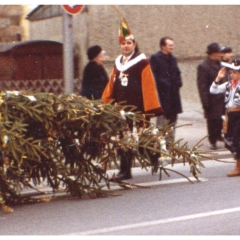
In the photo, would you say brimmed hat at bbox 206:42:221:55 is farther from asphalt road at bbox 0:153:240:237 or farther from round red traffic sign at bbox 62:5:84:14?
asphalt road at bbox 0:153:240:237

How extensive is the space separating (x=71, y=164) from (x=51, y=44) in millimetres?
14427

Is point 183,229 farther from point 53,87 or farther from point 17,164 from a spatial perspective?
point 53,87

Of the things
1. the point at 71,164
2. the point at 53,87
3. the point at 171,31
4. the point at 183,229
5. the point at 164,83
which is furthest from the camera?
the point at 171,31

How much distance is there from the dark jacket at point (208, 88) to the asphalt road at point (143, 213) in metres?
3.72

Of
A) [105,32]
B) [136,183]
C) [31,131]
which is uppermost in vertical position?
[105,32]

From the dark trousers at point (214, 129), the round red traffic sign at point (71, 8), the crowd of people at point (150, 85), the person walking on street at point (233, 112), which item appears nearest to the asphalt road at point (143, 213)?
the crowd of people at point (150, 85)

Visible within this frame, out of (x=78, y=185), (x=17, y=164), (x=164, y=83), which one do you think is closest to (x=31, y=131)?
(x=17, y=164)

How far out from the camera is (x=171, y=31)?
21531 mm

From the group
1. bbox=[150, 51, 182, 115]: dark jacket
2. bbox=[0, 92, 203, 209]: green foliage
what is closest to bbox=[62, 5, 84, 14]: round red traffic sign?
bbox=[150, 51, 182, 115]: dark jacket

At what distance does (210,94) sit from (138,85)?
376 cm

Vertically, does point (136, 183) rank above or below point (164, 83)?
below

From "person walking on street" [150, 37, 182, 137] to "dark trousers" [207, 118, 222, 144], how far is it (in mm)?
972

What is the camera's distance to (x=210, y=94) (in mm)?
12430

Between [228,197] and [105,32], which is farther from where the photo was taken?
[105,32]
